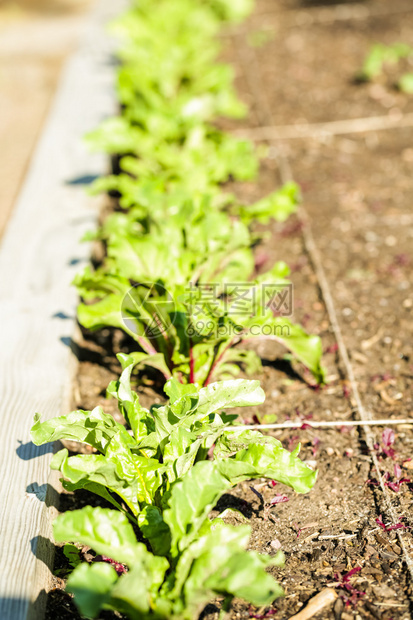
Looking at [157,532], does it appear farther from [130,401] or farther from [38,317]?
[38,317]

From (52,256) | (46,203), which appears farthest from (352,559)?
(46,203)

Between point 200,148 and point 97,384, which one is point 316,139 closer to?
point 200,148

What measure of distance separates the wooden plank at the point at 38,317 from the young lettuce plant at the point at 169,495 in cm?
22

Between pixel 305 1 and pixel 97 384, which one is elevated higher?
A: pixel 305 1

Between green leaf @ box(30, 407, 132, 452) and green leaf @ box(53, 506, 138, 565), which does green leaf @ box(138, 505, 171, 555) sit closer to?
green leaf @ box(53, 506, 138, 565)

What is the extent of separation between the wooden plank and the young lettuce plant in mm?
215

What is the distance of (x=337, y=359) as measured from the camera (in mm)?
2602

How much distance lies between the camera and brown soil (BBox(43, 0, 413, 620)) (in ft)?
5.75

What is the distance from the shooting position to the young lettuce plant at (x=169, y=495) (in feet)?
4.42

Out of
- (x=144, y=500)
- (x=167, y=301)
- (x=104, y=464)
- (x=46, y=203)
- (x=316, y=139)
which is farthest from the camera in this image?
(x=316, y=139)

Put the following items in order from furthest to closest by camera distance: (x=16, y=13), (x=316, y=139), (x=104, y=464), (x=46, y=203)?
(x=16, y=13) → (x=316, y=139) → (x=46, y=203) → (x=104, y=464)

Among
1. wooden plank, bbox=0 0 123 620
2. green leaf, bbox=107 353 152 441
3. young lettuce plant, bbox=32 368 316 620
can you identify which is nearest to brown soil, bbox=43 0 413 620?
wooden plank, bbox=0 0 123 620

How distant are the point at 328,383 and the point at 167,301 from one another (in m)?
0.78

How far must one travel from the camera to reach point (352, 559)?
1.77 meters
